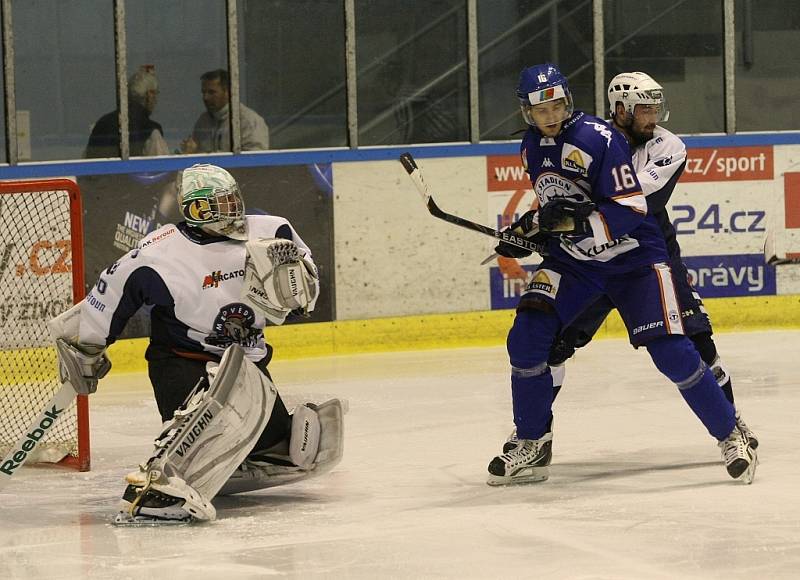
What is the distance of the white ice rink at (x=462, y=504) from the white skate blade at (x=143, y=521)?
0.04m

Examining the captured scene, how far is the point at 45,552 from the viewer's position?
411 centimetres

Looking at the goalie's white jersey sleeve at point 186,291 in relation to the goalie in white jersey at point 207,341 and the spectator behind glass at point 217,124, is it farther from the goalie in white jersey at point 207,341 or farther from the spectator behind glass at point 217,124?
the spectator behind glass at point 217,124

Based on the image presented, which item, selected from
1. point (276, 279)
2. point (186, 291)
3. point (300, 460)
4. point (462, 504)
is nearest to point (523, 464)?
point (462, 504)

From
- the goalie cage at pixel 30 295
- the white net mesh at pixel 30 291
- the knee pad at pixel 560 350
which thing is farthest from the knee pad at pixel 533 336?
the white net mesh at pixel 30 291

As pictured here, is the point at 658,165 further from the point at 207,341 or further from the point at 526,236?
the point at 207,341

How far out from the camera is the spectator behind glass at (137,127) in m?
7.86

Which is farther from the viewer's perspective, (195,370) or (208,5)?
(208,5)

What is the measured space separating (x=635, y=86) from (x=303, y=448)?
4.98 feet

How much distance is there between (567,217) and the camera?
464 centimetres

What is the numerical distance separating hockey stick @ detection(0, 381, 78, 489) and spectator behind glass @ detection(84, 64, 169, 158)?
3.29m

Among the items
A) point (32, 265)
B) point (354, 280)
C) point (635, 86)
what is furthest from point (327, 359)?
point (635, 86)

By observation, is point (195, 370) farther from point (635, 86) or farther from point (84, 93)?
point (84, 93)

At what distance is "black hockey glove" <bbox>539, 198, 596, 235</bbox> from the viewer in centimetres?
463

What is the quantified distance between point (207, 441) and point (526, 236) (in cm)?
113
